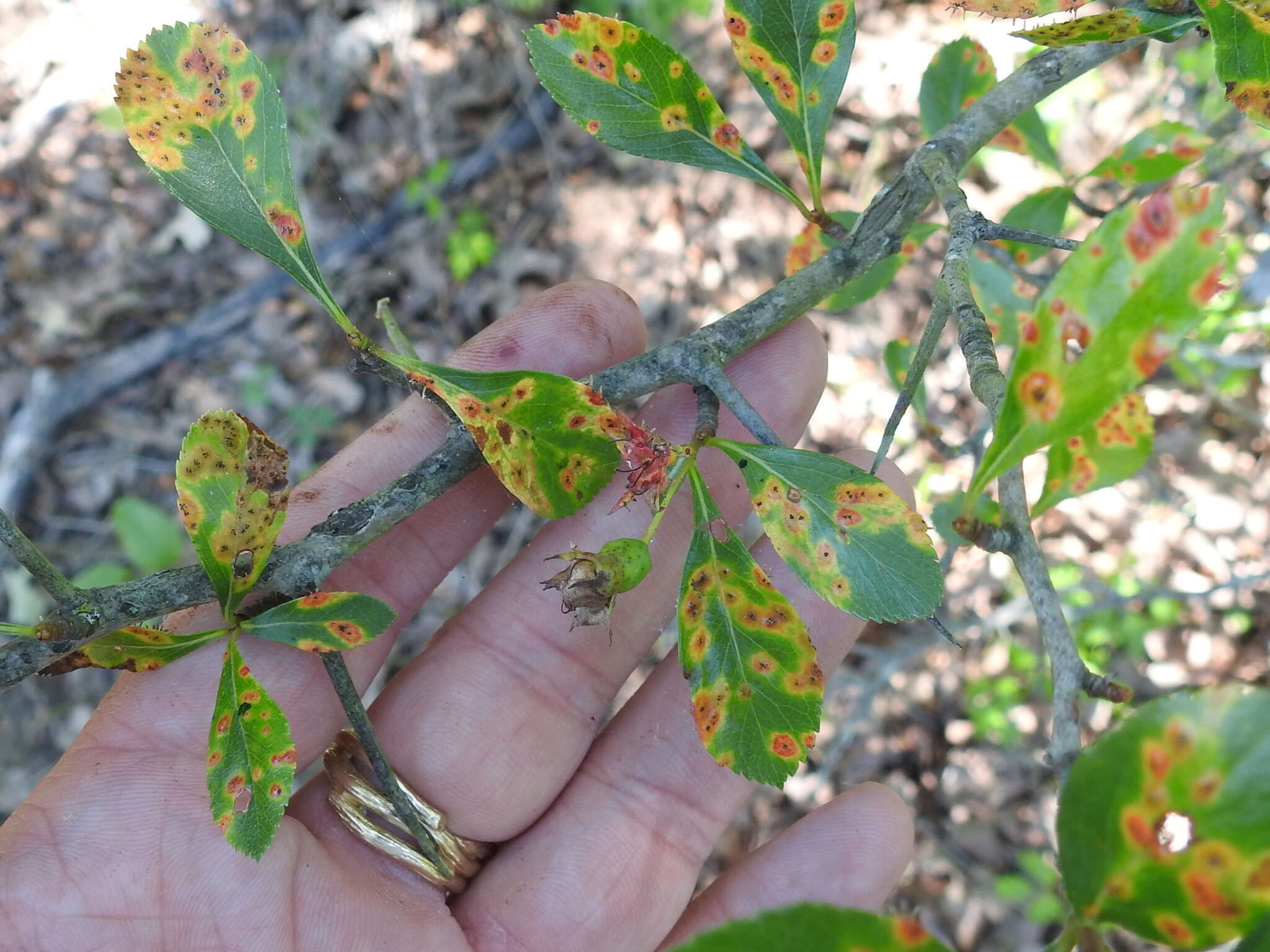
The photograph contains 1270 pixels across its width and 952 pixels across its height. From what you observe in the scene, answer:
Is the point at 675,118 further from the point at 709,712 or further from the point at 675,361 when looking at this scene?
the point at 709,712

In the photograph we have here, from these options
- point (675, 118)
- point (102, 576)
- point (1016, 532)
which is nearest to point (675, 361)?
point (675, 118)

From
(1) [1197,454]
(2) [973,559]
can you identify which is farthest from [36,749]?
(1) [1197,454]

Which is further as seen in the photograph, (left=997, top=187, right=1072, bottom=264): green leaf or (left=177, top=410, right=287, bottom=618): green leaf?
(left=997, top=187, right=1072, bottom=264): green leaf

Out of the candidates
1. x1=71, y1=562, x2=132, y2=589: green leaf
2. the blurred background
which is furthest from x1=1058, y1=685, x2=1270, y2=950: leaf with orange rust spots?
x1=71, y1=562, x2=132, y2=589: green leaf

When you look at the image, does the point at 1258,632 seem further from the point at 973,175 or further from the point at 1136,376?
the point at 1136,376

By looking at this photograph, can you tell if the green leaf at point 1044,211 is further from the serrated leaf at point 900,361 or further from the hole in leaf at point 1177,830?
the hole in leaf at point 1177,830

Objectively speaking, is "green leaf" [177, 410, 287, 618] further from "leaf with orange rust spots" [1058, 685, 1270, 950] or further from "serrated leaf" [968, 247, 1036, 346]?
"serrated leaf" [968, 247, 1036, 346]
